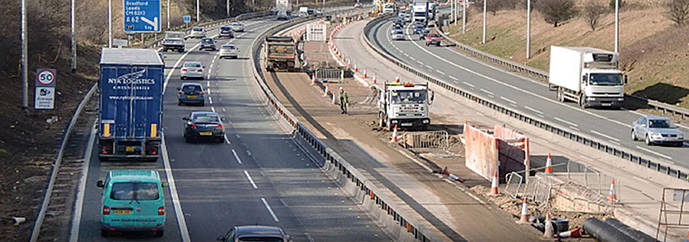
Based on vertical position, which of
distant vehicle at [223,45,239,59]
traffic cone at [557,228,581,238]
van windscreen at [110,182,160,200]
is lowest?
traffic cone at [557,228,581,238]

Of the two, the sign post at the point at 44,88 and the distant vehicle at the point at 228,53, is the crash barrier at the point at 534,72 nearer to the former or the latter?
the distant vehicle at the point at 228,53

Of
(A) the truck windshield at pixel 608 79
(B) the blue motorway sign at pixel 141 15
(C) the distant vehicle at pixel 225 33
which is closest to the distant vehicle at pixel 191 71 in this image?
(B) the blue motorway sign at pixel 141 15

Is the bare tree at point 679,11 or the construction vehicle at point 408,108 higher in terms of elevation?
the bare tree at point 679,11

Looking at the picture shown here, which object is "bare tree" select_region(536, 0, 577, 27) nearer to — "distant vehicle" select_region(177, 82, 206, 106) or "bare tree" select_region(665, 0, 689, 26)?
"bare tree" select_region(665, 0, 689, 26)

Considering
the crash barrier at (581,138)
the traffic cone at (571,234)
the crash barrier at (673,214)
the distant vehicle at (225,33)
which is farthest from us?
the distant vehicle at (225,33)

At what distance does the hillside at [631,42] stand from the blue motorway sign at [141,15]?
30.6m

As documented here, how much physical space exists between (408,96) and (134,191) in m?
24.9

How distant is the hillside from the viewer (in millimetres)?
59906

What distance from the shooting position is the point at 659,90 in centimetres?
5856

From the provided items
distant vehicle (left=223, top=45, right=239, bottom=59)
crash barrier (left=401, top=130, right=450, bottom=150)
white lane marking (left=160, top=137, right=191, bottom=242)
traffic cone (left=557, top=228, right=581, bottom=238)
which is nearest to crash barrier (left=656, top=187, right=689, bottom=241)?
traffic cone (left=557, top=228, right=581, bottom=238)

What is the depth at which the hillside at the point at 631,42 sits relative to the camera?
59906 millimetres

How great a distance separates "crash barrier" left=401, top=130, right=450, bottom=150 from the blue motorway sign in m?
19.4

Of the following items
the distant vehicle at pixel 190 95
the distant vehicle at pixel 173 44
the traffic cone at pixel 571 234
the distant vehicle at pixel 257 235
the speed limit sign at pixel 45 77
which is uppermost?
the distant vehicle at pixel 173 44

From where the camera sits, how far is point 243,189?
30016 millimetres
